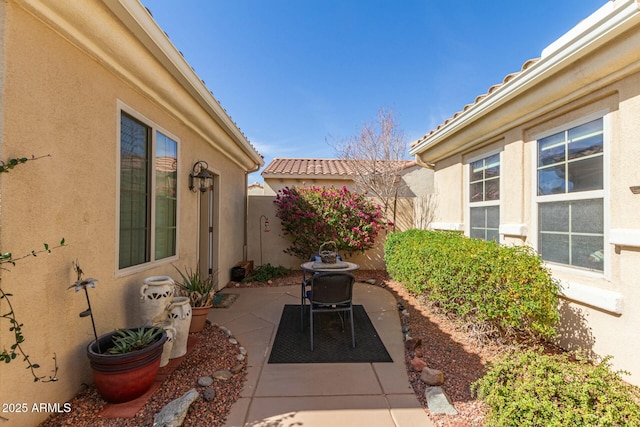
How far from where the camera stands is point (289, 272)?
8.13 meters

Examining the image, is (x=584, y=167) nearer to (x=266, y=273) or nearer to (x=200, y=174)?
(x=200, y=174)

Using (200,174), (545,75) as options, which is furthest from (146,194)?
(545,75)

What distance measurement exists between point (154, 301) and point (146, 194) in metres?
1.50

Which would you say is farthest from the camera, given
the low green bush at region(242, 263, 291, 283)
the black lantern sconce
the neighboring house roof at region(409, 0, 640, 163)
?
the low green bush at region(242, 263, 291, 283)

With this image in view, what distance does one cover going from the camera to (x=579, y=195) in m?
3.41

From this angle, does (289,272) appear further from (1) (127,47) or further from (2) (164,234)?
(1) (127,47)

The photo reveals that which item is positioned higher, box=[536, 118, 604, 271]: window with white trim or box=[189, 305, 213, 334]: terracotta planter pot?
box=[536, 118, 604, 271]: window with white trim

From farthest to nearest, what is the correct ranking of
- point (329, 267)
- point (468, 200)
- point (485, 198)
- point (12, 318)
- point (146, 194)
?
point (468, 200) < point (485, 198) < point (329, 267) < point (146, 194) < point (12, 318)

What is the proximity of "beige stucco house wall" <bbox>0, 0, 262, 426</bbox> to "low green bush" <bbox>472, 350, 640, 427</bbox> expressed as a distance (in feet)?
12.0

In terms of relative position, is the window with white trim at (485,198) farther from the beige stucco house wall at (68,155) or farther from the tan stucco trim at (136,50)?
the beige stucco house wall at (68,155)

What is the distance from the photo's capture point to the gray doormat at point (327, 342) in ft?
11.1

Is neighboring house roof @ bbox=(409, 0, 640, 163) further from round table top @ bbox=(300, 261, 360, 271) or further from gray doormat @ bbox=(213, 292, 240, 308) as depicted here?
gray doormat @ bbox=(213, 292, 240, 308)

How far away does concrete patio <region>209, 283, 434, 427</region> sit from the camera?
7.68ft

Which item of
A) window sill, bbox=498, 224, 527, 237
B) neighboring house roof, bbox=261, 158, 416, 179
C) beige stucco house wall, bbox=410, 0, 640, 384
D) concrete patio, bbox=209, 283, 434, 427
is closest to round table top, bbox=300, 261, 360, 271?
concrete patio, bbox=209, 283, 434, 427
